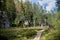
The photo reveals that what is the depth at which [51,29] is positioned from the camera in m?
2.37

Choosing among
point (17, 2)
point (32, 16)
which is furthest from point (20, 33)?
point (17, 2)

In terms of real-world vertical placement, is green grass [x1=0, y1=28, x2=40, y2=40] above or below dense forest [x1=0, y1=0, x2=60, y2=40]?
below

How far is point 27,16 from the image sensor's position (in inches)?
95.5

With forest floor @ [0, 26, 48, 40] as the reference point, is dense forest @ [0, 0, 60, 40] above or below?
above

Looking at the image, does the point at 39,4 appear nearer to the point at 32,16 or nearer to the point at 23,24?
the point at 32,16

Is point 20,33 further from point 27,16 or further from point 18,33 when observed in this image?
point 27,16

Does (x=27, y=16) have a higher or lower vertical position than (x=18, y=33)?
higher

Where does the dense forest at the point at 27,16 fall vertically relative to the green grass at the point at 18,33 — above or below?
above

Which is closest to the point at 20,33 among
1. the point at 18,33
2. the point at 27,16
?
the point at 18,33

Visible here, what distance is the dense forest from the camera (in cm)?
237

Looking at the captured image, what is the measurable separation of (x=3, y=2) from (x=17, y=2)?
198 millimetres

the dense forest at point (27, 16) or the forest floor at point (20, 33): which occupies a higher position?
the dense forest at point (27, 16)

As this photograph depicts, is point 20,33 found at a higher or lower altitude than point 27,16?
lower

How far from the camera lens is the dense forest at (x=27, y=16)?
7.78 ft
